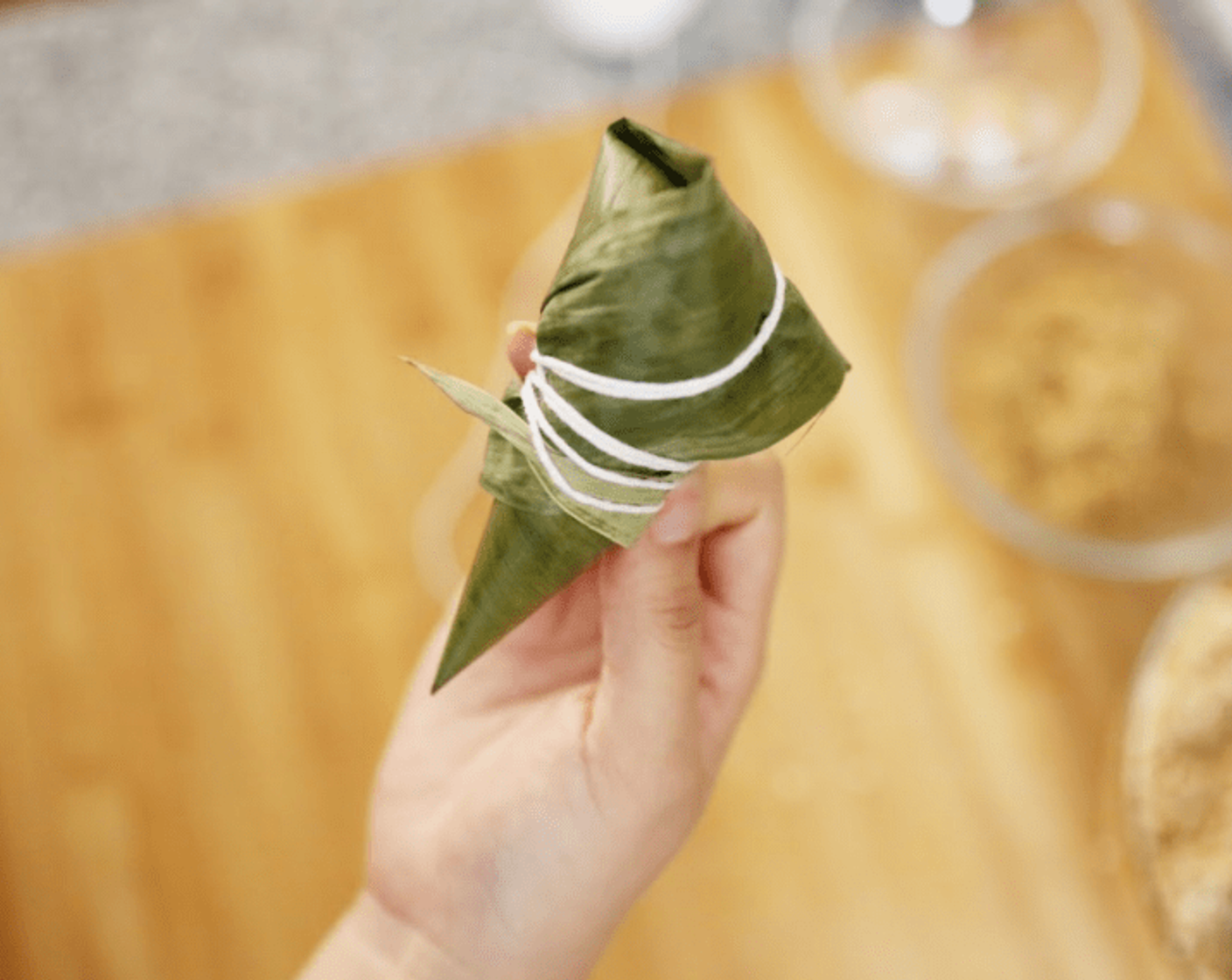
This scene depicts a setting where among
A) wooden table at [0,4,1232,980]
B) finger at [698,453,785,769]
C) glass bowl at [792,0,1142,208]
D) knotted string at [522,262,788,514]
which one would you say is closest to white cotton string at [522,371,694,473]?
knotted string at [522,262,788,514]

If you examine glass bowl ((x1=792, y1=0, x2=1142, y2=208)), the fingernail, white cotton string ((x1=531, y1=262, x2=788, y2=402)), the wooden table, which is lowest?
the wooden table

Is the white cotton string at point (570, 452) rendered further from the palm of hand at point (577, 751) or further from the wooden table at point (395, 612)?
the wooden table at point (395, 612)

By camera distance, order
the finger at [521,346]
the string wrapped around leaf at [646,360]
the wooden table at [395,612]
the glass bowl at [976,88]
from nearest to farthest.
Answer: the string wrapped around leaf at [646,360] → the finger at [521,346] → the wooden table at [395,612] → the glass bowl at [976,88]

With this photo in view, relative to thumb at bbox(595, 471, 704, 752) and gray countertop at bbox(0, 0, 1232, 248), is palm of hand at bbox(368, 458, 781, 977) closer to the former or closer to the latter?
thumb at bbox(595, 471, 704, 752)

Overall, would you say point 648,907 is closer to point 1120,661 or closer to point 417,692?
point 417,692

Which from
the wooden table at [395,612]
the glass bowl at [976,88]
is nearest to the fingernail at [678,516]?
the wooden table at [395,612]

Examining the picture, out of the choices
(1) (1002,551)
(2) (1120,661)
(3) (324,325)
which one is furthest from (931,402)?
(3) (324,325)
